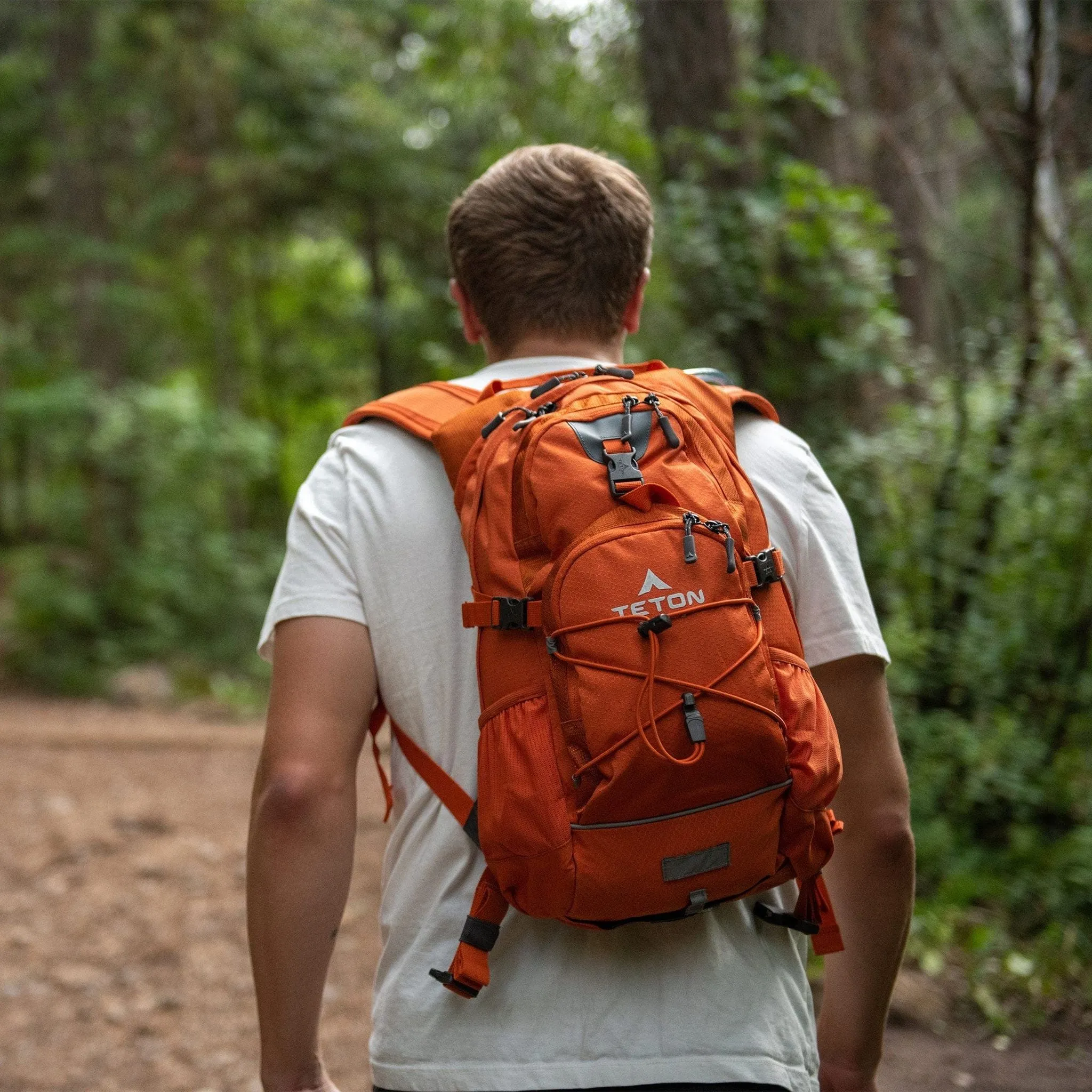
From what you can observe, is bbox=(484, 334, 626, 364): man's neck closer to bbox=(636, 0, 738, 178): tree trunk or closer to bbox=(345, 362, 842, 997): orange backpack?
bbox=(345, 362, 842, 997): orange backpack

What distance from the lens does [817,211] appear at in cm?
543

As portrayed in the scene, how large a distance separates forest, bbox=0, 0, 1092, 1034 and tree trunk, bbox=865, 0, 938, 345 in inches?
1.9

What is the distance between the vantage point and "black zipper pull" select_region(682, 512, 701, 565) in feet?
4.84

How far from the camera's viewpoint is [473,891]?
1608 mm

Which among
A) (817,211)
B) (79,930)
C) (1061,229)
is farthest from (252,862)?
(1061,229)

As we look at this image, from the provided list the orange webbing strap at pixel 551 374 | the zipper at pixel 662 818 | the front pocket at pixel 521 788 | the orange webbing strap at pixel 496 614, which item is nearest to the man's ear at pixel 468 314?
the orange webbing strap at pixel 551 374

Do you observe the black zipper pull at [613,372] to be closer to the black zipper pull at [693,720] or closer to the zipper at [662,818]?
the black zipper pull at [693,720]

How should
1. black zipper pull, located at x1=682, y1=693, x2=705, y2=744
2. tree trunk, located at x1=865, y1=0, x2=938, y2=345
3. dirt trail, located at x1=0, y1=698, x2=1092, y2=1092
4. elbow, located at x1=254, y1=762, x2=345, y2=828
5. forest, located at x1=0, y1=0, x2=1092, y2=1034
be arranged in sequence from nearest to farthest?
1. black zipper pull, located at x1=682, y1=693, x2=705, y2=744
2. elbow, located at x1=254, y1=762, x2=345, y2=828
3. dirt trail, located at x1=0, y1=698, x2=1092, y2=1092
4. forest, located at x1=0, y1=0, x2=1092, y2=1034
5. tree trunk, located at x1=865, y1=0, x2=938, y2=345

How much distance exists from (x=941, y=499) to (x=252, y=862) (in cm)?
432

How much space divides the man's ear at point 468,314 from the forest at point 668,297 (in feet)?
1.20

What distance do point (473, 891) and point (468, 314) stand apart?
876 mm

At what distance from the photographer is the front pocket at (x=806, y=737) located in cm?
148

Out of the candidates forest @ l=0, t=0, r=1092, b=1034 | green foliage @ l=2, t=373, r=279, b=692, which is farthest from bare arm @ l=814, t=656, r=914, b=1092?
green foliage @ l=2, t=373, r=279, b=692

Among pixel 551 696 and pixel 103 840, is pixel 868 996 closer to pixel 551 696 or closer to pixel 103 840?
pixel 551 696
